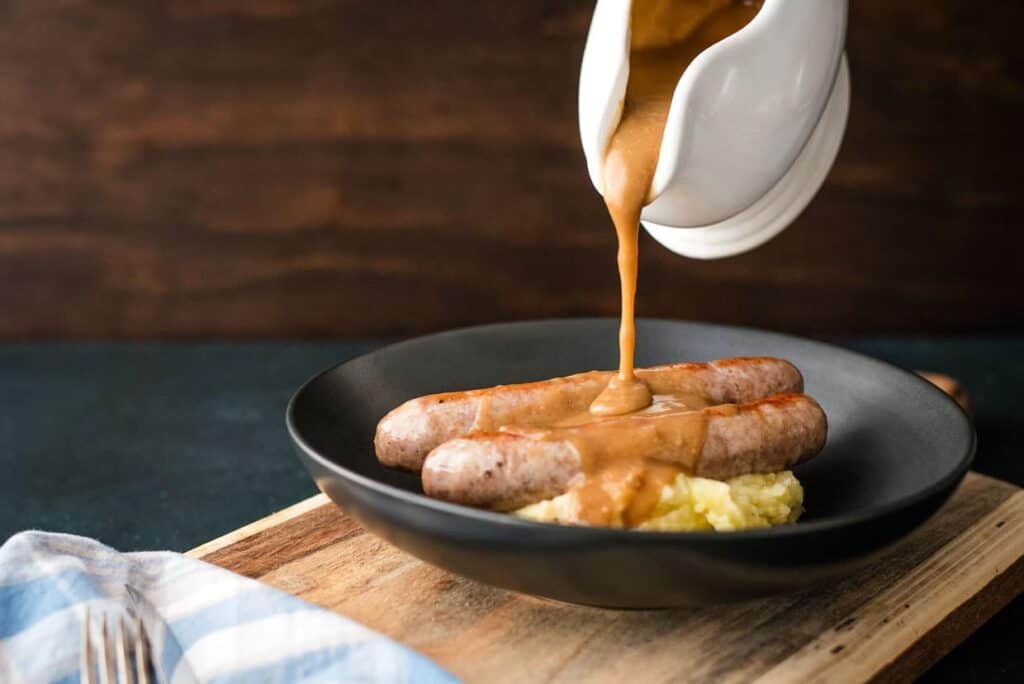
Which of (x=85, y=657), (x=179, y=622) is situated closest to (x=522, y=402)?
(x=179, y=622)

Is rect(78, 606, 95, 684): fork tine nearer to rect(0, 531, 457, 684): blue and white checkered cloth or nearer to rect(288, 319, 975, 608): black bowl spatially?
rect(0, 531, 457, 684): blue and white checkered cloth

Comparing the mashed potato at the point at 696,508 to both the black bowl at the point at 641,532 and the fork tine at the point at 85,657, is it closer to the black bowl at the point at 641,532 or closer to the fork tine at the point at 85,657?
the black bowl at the point at 641,532

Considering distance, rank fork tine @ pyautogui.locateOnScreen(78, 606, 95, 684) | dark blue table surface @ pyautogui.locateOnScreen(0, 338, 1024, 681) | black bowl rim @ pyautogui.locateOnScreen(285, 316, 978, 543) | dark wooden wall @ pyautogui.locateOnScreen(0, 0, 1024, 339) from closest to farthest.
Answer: black bowl rim @ pyautogui.locateOnScreen(285, 316, 978, 543)
fork tine @ pyautogui.locateOnScreen(78, 606, 95, 684)
dark blue table surface @ pyautogui.locateOnScreen(0, 338, 1024, 681)
dark wooden wall @ pyautogui.locateOnScreen(0, 0, 1024, 339)

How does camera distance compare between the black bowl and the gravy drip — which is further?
the gravy drip

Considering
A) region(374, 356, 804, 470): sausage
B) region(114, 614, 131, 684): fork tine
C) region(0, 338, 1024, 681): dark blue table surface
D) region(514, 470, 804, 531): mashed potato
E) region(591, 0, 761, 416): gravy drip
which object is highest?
region(591, 0, 761, 416): gravy drip

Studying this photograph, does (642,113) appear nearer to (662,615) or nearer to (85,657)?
(662,615)

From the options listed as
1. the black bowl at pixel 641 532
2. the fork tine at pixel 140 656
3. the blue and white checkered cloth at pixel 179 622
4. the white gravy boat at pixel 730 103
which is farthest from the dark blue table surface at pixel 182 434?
the white gravy boat at pixel 730 103

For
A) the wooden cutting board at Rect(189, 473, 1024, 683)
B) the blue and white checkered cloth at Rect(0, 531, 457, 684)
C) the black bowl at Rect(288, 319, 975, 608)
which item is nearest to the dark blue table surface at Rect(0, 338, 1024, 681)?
the wooden cutting board at Rect(189, 473, 1024, 683)
